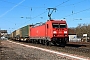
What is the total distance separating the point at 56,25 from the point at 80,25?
8567 centimetres

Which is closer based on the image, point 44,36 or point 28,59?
point 28,59

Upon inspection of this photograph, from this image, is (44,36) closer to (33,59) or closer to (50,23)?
(50,23)

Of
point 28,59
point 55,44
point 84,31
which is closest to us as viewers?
point 28,59

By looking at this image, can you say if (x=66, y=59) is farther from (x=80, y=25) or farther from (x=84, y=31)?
(x=80, y=25)

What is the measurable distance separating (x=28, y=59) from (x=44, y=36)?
20593 millimetres

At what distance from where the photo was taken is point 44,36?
3597 centimetres

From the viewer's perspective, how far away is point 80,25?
11706cm

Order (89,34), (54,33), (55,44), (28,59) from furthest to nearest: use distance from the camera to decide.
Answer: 1. (89,34)
2. (55,44)
3. (54,33)
4. (28,59)

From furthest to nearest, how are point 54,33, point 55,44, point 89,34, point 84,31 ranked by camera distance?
point 84,31, point 89,34, point 55,44, point 54,33

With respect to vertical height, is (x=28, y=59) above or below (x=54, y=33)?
below

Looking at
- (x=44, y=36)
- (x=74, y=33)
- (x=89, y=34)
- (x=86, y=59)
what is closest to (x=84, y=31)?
(x=89, y=34)

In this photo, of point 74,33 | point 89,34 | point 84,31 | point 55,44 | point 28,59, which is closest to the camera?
point 28,59

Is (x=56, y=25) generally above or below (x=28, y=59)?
above

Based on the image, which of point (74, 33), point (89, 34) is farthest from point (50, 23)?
point (74, 33)
